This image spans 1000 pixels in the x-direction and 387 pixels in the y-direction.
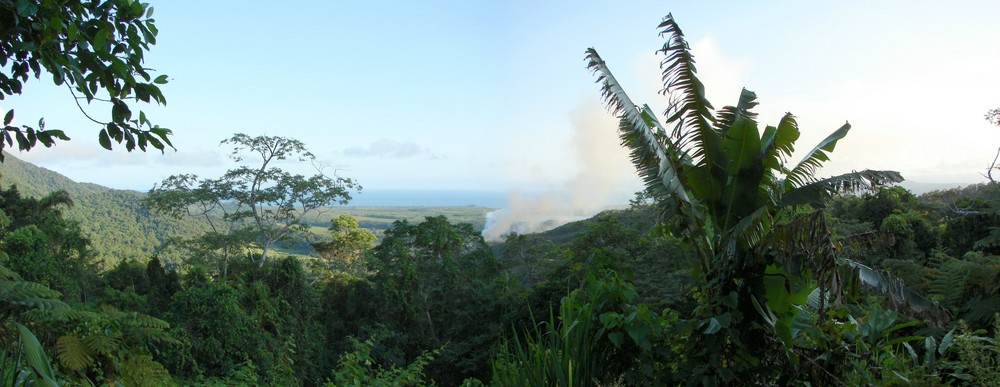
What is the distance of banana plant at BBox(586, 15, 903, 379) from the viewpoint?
282 centimetres

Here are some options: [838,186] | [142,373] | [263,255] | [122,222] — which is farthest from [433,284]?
[122,222]

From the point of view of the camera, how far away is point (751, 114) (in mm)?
3996

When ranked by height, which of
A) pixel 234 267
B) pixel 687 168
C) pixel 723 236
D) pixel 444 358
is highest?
pixel 687 168

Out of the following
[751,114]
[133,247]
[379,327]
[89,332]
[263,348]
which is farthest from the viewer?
[133,247]

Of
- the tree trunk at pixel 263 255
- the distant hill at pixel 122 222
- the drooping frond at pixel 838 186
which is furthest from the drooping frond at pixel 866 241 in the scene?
the distant hill at pixel 122 222

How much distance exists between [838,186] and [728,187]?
2.03 feet

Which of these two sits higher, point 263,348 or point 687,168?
point 687,168

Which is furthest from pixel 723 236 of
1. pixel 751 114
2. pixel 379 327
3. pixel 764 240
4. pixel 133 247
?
pixel 133 247

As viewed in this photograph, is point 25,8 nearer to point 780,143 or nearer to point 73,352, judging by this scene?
point 780,143

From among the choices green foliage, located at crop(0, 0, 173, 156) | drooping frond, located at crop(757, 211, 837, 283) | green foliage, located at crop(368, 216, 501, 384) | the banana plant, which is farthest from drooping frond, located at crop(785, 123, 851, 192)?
green foliage, located at crop(368, 216, 501, 384)

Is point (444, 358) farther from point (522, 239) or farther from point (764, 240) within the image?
point (764, 240)

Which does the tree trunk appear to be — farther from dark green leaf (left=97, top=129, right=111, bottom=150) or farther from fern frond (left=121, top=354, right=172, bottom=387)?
A: dark green leaf (left=97, top=129, right=111, bottom=150)

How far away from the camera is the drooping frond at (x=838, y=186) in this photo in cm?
325

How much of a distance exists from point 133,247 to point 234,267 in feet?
74.4
